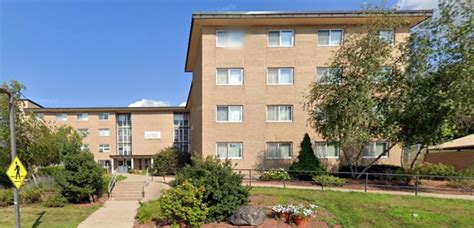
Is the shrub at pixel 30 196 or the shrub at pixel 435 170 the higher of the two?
the shrub at pixel 435 170

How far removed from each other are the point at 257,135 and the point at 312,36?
8096 mm

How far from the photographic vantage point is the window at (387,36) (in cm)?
1408

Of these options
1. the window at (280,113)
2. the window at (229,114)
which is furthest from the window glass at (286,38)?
the window at (229,114)

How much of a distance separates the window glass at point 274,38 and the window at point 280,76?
1.86 meters

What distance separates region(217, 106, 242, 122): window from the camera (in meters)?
19.8

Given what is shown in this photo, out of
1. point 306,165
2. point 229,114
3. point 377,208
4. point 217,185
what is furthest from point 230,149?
point 377,208

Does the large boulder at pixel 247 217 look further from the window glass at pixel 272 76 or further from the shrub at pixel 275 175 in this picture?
the window glass at pixel 272 76

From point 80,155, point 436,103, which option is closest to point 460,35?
point 436,103

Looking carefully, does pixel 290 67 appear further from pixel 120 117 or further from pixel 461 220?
pixel 120 117

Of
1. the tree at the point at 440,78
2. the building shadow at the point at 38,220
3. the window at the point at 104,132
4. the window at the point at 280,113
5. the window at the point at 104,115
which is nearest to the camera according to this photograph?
the building shadow at the point at 38,220

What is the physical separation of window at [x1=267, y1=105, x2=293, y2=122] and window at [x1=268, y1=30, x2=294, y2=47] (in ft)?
14.6

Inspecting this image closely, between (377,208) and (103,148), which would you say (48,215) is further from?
(103,148)

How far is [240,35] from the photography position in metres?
19.8

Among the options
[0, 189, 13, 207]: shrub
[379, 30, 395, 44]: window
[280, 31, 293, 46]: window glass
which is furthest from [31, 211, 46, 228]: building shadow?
[379, 30, 395, 44]: window
